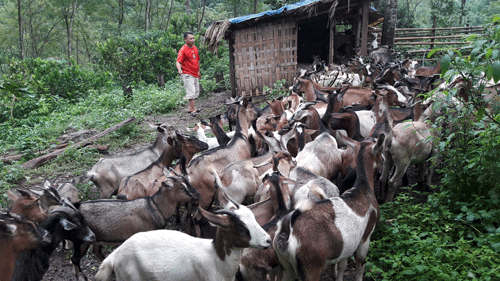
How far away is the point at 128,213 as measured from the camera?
4180 mm

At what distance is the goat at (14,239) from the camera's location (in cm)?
320

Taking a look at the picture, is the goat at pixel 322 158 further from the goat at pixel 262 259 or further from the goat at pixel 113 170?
the goat at pixel 113 170

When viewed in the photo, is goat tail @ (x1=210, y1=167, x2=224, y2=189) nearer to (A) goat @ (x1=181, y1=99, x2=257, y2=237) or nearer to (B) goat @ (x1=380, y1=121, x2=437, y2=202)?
(A) goat @ (x1=181, y1=99, x2=257, y2=237)

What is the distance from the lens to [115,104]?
12164 millimetres

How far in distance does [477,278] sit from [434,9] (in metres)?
24.8

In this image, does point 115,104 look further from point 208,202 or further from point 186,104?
point 208,202

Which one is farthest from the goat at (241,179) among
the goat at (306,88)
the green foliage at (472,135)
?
the goat at (306,88)

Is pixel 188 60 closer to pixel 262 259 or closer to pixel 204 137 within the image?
pixel 204 137

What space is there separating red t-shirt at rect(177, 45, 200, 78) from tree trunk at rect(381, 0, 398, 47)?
6848 mm

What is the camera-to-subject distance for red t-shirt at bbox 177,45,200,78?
10633 mm

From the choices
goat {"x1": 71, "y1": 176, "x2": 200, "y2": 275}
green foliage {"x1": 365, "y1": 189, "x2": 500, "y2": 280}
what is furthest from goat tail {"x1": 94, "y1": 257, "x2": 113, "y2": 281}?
green foliage {"x1": 365, "y1": 189, "x2": 500, "y2": 280}

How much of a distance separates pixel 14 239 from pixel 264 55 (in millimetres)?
10019

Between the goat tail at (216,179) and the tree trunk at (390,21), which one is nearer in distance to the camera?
the goat tail at (216,179)

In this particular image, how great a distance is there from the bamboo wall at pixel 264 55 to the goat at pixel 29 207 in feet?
27.4
